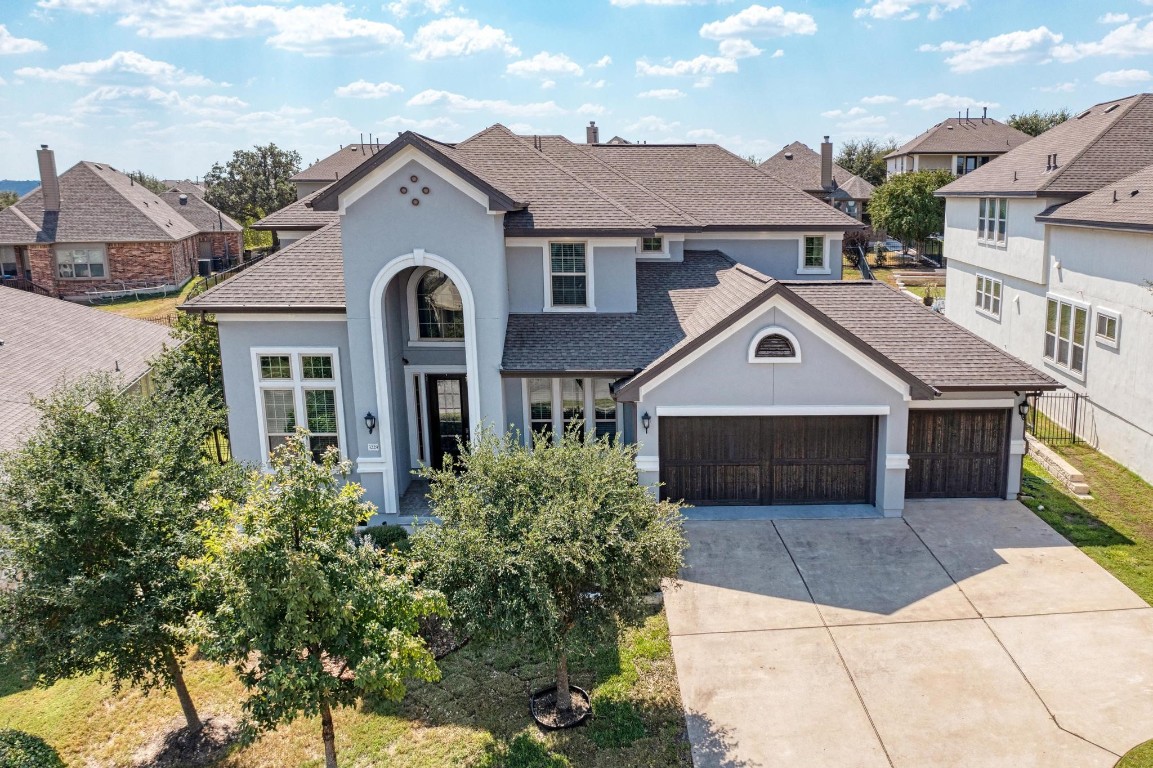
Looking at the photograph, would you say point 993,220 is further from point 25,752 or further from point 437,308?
point 25,752

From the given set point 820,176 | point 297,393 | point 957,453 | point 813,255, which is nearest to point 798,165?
point 820,176

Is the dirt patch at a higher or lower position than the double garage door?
lower

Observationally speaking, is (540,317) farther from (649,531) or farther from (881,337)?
(649,531)

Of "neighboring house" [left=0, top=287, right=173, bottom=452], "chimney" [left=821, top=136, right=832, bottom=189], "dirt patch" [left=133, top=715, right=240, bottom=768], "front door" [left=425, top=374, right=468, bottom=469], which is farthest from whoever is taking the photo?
"chimney" [left=821, top=136, right=832, bottom=189]

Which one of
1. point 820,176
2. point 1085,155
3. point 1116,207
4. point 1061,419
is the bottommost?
point 1061,419

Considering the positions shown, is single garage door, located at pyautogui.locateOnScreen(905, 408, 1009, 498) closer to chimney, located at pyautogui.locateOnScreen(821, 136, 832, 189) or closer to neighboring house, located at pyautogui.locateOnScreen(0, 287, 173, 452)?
neighboring house, located at pyautogui.locateOnScreen(0, 287, 173, 452)

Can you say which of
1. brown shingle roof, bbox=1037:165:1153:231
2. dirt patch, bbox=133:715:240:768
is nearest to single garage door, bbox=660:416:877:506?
brown shingle roof, bbox=1037:165:1153:231

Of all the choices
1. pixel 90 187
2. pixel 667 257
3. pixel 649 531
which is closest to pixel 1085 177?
pixel 667 257
